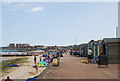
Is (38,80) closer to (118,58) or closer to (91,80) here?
(91,80)

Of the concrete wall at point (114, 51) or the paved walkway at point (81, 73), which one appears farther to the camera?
the concrete wall at point (114, 51)

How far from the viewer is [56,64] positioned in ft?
61.0

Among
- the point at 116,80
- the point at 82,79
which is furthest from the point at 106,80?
the point at 82,79

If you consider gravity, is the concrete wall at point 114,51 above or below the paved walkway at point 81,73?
above

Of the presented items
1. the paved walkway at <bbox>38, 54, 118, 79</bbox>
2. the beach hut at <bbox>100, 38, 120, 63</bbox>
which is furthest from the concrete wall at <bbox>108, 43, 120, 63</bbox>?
the paved walkway at <bbox>38, 54, 118, 79</bbox>

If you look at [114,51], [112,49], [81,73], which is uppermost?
[112,49]

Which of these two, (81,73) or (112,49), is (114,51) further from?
(81,73)

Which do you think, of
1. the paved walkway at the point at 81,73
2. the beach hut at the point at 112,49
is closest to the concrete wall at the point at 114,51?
the beach hut at the point at 112,49

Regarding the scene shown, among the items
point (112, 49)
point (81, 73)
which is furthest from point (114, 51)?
→ point (81, 73)

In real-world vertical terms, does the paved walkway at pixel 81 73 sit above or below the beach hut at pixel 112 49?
below

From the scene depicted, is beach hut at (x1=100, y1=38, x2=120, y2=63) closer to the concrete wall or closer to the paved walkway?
the concrete wall

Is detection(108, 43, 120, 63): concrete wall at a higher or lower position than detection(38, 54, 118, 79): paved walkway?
higher

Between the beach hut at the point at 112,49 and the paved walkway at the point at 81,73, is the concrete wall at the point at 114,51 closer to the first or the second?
the beach hut at the point at 112,49

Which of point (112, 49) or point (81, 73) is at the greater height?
point (112, 49)
